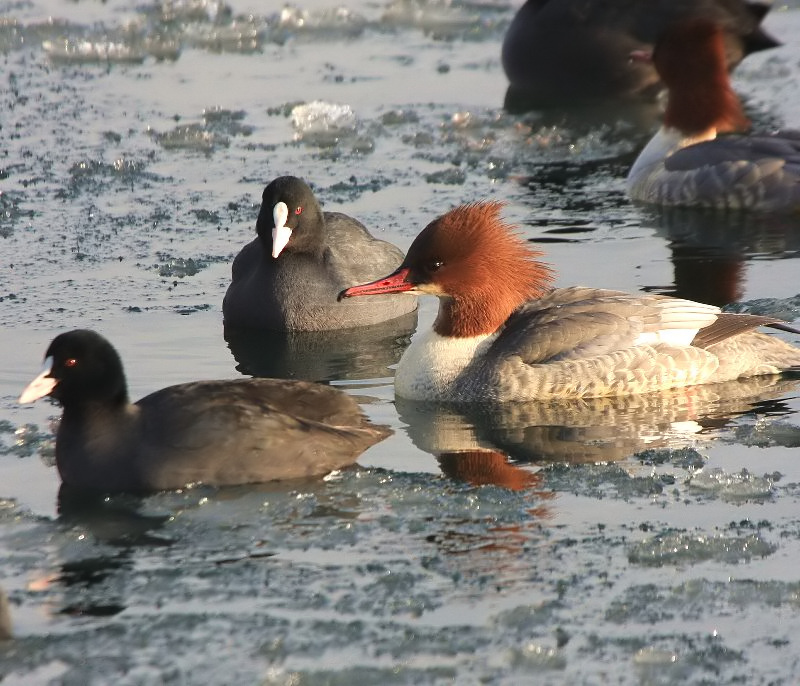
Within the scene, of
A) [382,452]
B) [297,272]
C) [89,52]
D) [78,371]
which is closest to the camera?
[78,371]

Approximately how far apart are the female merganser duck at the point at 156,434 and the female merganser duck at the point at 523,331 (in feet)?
5.15


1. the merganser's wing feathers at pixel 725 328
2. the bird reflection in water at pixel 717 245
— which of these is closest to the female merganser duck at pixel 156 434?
the merganser's wing feathers at pixel 725 328

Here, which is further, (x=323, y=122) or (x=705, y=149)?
(x=323, y=122)

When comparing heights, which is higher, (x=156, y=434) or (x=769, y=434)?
(x=156, y=434)

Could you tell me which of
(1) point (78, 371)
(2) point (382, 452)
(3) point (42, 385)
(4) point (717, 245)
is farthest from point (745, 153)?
(3) point (42, 385)

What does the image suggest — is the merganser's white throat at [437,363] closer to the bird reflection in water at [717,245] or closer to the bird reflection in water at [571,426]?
the bird reflection in water at [571,426]

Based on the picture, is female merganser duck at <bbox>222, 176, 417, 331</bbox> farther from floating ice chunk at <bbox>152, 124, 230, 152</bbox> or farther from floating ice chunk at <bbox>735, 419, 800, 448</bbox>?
floating ice chunk at <bbox>152, 124, 230, 152</bbox>

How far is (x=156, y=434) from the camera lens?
→ 7.72 meters

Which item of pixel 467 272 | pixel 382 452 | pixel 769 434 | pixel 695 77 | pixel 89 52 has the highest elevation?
pixel 89 52

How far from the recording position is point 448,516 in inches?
294

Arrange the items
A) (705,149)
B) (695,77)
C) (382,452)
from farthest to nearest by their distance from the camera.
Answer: (695,77) → (705,149) → (382,452)

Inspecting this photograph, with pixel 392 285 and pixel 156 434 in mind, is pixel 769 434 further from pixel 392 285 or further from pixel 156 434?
pixel 156 434

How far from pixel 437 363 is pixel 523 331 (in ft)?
1.71

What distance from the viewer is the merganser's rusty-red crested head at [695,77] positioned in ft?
46.3
